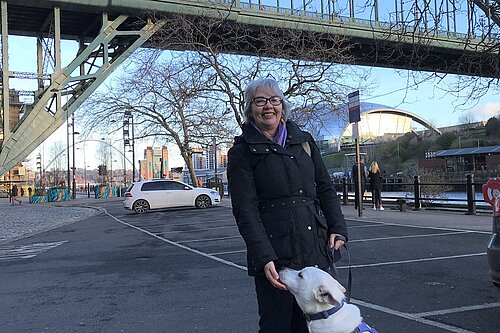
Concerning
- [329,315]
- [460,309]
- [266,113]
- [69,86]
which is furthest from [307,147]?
[69,86]

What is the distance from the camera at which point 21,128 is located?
2402cm

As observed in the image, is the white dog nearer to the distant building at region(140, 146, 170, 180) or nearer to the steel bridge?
the steel bridge

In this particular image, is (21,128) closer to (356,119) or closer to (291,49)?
(291,49)

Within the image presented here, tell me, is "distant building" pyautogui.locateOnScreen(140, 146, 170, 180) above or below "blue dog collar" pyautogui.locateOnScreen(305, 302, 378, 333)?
above

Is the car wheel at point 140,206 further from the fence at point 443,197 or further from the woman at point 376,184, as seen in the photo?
the woman at point 376,184

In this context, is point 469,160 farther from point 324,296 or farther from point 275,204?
point 324,296

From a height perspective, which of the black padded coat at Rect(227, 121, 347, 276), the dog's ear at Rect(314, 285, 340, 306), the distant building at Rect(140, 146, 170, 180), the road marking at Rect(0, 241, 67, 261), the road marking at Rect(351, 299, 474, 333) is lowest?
the road marking at Rect(0, 241, 67, 261)

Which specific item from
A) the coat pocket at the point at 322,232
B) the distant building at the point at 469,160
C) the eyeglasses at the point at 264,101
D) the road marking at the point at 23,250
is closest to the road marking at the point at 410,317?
the coat pocket at the point at 322,232

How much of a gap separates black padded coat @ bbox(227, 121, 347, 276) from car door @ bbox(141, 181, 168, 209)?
1990 centimetres

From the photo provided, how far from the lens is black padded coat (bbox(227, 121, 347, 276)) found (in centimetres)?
283

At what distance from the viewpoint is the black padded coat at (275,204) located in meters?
2.83

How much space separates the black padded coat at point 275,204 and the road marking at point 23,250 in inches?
344

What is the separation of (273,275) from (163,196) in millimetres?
20197

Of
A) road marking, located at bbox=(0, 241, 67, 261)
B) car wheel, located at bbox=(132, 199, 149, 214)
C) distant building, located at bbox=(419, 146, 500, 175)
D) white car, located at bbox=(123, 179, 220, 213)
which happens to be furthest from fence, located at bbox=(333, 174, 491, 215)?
distant building, located at bbox=(419, 146, 500, 175)
